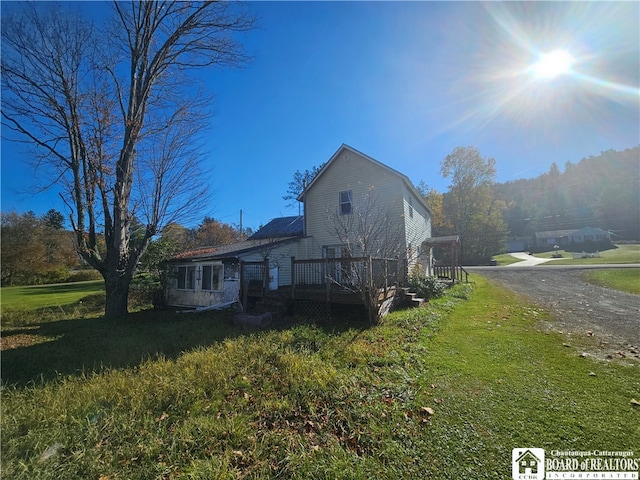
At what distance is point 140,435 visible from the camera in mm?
3262

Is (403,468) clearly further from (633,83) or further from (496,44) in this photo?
(633,83)

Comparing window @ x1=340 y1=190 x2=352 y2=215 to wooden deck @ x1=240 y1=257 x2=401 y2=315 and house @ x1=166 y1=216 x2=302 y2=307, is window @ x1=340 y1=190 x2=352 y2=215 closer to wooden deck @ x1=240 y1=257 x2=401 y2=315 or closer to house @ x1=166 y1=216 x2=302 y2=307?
house @ x1=166 y1=216 x2=302 y2=307

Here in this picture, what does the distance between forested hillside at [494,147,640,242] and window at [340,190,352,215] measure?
56.6 meters

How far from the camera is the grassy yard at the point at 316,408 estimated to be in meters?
2.81

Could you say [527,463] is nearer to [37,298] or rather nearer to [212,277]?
[212,277]

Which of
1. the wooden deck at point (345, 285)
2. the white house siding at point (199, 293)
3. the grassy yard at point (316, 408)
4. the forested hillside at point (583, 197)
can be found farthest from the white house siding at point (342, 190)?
the forested hillside at point (583, 197)

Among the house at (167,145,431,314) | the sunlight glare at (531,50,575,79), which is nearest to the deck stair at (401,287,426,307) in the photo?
the house at (167,145,431,314)

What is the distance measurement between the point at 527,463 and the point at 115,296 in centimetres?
1459

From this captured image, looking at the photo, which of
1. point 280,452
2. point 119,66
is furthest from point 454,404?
point 119,66

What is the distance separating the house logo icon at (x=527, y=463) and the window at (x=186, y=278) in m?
Result: 14.1

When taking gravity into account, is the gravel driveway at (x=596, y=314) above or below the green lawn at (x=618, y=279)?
below

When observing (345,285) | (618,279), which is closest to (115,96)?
(345,285)

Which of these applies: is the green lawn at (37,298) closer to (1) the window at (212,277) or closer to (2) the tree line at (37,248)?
(2) the tree line at (37,248)

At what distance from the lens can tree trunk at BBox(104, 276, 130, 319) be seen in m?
11.7
